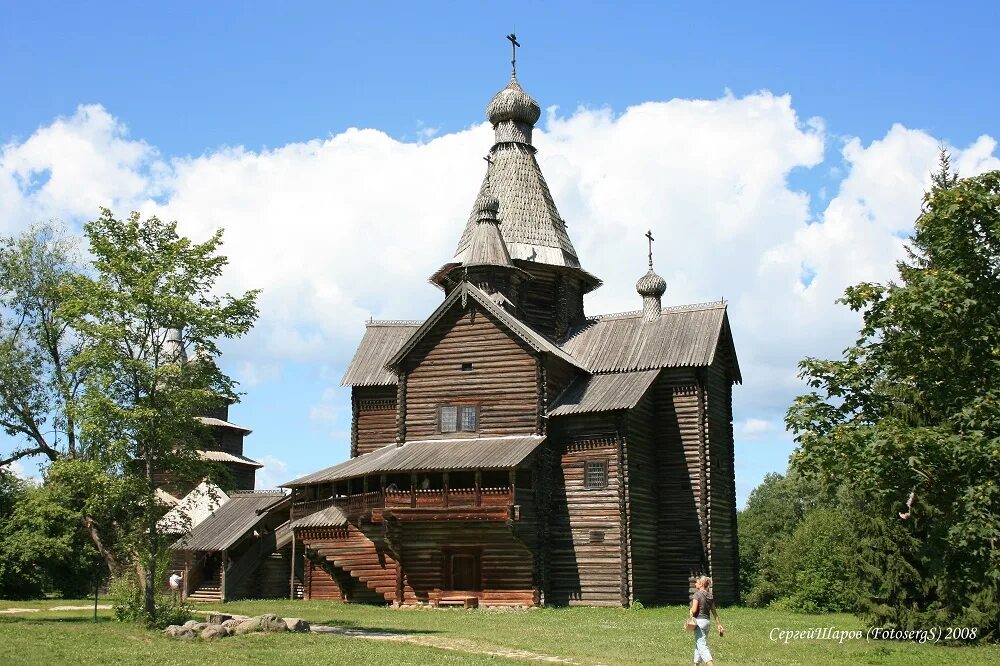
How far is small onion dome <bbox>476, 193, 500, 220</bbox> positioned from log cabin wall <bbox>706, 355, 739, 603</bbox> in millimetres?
10662

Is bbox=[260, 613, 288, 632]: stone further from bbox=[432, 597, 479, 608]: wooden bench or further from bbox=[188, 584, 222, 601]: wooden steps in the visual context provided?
bbox=[188, 584, 222, 601]: wooden steps

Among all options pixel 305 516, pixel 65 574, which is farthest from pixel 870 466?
pixel 65 574

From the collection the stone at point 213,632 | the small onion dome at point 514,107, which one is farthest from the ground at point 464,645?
the small onion dome at point 514,107

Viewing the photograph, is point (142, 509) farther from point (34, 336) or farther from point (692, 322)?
point (692, 322)

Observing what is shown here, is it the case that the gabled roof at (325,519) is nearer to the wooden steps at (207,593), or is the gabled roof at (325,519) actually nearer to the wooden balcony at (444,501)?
the wooden balcony at (444,501)

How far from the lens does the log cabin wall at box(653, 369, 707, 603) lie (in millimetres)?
37531

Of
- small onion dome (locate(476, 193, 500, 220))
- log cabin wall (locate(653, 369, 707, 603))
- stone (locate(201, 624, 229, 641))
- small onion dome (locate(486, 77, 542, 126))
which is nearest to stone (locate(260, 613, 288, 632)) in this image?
stone (locate(201, 624, 229, 641))

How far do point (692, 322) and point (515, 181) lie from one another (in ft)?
34.9

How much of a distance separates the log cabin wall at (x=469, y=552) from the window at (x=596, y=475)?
10.8ft

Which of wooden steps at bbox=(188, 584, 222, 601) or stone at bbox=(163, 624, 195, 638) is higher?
stone at bbox=(163, 624, 195, 638)

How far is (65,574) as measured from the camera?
3844 centimetres

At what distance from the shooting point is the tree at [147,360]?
25000 mm

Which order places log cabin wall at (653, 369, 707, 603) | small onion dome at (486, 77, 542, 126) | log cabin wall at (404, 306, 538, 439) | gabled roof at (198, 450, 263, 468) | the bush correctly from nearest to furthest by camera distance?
the bush, log cabin wall at (404, 306, 538, 439), log cabin wall at (653, 369, 707, 603), small onion dome at (486, 77, 542, 126), gabled roof at (198, 450, 263, 468)

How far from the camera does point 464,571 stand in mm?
35125
